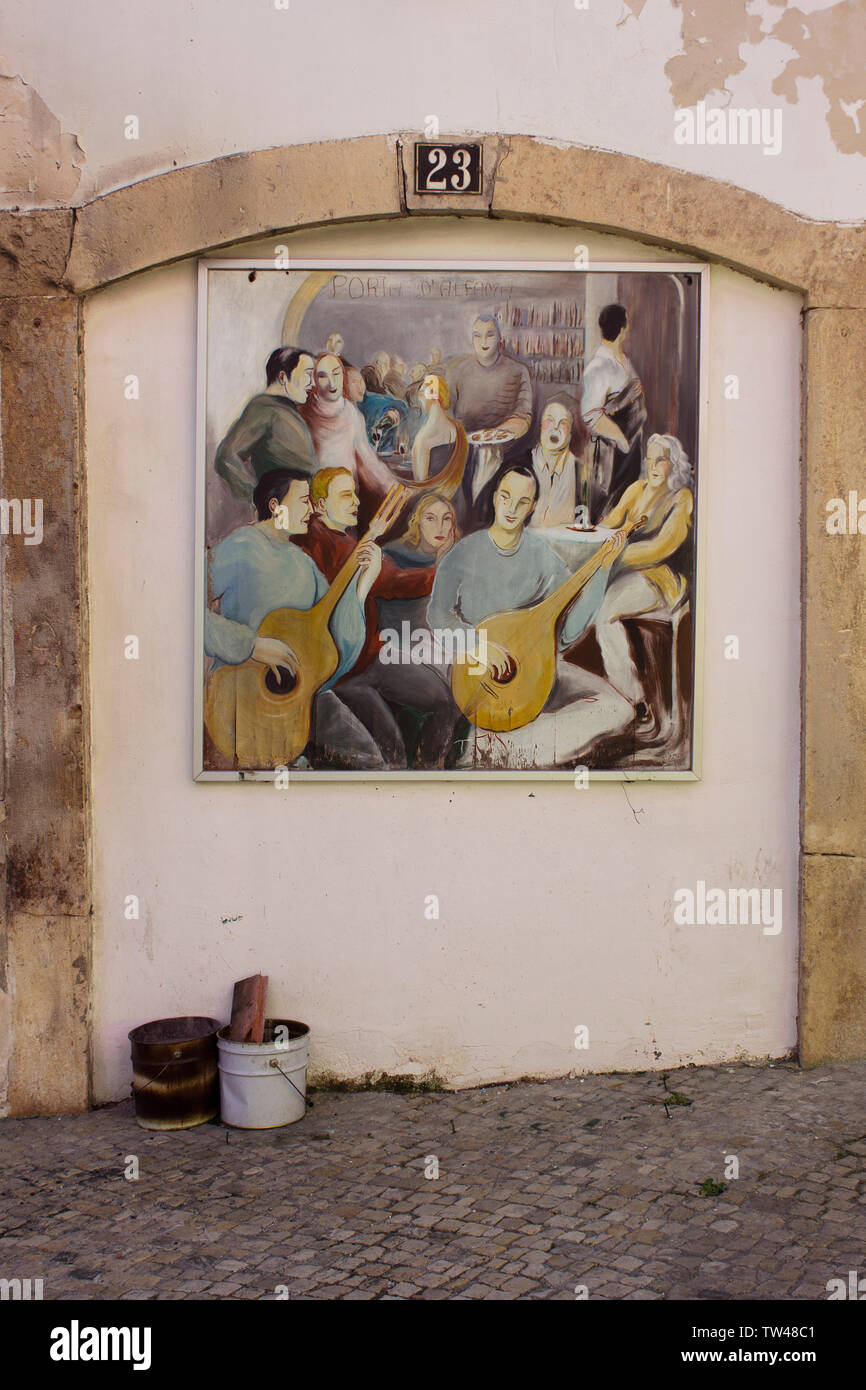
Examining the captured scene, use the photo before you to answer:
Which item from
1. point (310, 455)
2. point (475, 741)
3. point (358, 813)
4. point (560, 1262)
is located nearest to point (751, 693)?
point (475, 741)

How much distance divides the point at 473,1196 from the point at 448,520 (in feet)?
9.01

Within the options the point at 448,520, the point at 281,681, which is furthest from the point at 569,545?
the point at 281,681

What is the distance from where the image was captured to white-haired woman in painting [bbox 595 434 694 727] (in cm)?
516

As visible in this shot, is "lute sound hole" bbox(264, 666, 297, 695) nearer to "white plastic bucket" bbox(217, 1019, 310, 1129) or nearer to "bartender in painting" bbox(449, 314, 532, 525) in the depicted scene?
"bartender in painting" bbox(449, 314, 532, 525)

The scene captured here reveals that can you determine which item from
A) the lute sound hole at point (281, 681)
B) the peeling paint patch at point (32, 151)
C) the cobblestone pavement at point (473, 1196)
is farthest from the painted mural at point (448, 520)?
the cobblestone pavement at point (473, 1196)

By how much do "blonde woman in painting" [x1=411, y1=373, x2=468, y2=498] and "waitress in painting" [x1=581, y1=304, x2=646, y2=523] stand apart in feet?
1.91

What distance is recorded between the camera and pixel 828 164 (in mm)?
5086

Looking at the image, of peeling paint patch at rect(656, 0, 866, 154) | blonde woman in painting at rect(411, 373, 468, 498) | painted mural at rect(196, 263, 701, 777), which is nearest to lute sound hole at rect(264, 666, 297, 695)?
painted mural at rect(196, 263, 701, 777)

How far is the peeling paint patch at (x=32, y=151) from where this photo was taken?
497 cm

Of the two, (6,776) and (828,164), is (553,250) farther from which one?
(6,776)

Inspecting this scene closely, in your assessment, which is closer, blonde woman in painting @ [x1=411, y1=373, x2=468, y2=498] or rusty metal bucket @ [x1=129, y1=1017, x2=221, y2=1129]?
rusty metal bucket @ [x1=129, y1=1017, x2=221, y2=1129]

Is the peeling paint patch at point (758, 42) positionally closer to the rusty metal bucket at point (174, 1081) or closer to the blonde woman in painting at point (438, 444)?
the blonde woman in painting at point (438, 444)
